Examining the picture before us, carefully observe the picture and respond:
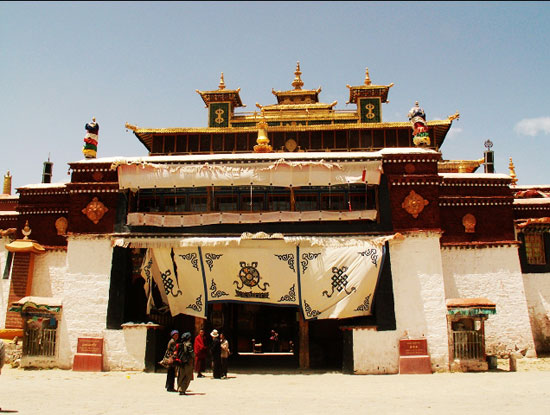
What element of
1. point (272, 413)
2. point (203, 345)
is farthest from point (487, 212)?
point (272, 413)

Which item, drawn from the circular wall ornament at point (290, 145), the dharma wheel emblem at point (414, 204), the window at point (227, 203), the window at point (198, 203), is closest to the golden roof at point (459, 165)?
the circular wall ornament at point (290, 145)

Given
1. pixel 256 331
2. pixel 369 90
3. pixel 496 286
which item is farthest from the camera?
pixel 369 90

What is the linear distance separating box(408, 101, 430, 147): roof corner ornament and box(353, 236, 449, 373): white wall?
3212mm

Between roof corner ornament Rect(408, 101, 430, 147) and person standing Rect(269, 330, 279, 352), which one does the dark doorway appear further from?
roof corner ornament Rect(408, 101, 430, 147)

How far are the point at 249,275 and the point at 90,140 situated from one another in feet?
24.0

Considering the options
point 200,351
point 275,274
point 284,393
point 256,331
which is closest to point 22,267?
point 200,351

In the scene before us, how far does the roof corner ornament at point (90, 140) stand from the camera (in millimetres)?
16203

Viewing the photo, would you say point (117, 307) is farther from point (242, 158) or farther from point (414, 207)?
point (414, 207)

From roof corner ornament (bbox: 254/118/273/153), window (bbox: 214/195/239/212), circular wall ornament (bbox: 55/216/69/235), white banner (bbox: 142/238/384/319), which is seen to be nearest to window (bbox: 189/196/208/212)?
window (bbox: 214/195/239/212)

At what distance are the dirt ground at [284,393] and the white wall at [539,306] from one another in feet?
7.81

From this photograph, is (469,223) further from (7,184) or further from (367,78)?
(7,184)

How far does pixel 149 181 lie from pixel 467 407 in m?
10.4

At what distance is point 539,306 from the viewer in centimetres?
1650

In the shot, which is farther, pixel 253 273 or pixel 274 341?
pixel 274 341
